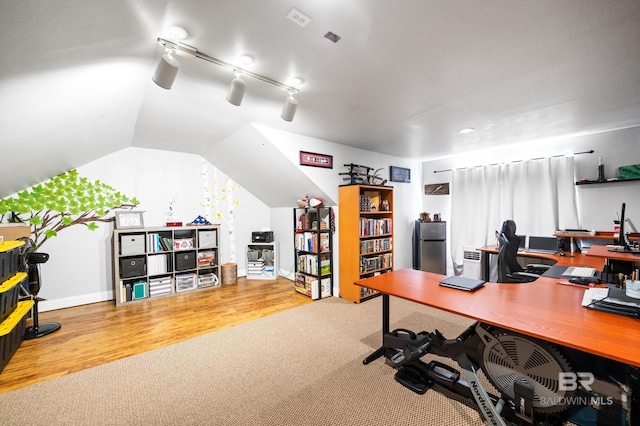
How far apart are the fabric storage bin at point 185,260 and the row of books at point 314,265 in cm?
187

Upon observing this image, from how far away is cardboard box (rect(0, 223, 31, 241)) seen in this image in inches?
108

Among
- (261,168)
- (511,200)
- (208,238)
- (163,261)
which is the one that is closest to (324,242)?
(261,168)

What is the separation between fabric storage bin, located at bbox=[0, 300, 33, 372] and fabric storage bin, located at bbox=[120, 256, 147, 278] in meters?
1.11

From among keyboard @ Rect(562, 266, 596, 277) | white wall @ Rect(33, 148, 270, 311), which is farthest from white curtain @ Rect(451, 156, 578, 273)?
white wall @ Rect(33, 148, 270, 311)

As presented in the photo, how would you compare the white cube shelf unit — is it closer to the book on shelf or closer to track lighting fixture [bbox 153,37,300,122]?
the book on shelf

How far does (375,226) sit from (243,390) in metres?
2.83

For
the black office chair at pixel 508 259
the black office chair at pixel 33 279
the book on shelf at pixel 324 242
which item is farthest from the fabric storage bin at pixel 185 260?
the black office chair at pixel 508 259

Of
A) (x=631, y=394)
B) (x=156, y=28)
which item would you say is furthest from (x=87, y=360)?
(x=631, y=394)

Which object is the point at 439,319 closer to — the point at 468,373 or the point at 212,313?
the point at 468,373

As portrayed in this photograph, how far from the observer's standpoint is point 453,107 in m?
2.67

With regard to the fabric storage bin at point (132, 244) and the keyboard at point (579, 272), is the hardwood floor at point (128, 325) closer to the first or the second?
the fabric storage bin at point (132, 244)

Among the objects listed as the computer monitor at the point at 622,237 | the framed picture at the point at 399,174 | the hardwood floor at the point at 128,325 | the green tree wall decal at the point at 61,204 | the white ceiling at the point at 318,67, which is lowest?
the hardwood floor at the point at 128,325

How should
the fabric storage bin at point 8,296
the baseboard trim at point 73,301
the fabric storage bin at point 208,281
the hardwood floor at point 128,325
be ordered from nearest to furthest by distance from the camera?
1. the fabric storage bin at point 8,296
2. the hardwood floor at point 128,325
3. the baseboard trim at point 73,301
4. the fabric storage bin at point 208,281

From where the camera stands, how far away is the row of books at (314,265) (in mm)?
3916
